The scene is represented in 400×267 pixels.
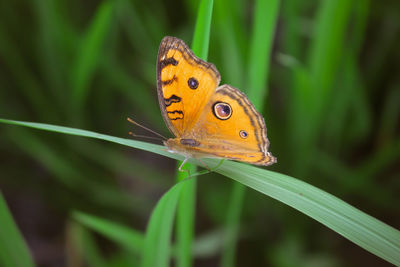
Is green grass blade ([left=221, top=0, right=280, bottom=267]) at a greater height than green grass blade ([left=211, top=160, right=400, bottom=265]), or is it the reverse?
green grass blade ([left=221, top=0, right=280, bottom=267])

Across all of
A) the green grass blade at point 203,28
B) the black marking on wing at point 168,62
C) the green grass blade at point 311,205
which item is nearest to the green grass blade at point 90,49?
the black marking on wing at point 168,62

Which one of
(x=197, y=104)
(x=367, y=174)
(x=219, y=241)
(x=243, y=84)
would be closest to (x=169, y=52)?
(x=197, y=104)

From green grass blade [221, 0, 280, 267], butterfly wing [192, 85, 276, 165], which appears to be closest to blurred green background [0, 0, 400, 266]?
green grass blade [221, 0, 280, 267]

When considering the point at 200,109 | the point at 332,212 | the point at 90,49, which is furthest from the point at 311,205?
the point at 90,49

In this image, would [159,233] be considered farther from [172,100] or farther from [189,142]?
[172,100]

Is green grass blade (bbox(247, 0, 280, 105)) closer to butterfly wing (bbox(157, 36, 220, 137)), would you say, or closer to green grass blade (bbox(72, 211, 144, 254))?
butterfly wing (bbox(157, 36, 220, 137))

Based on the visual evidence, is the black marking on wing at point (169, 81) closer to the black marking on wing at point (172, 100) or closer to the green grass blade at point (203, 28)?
the black marking on wing at point (172, 100)
